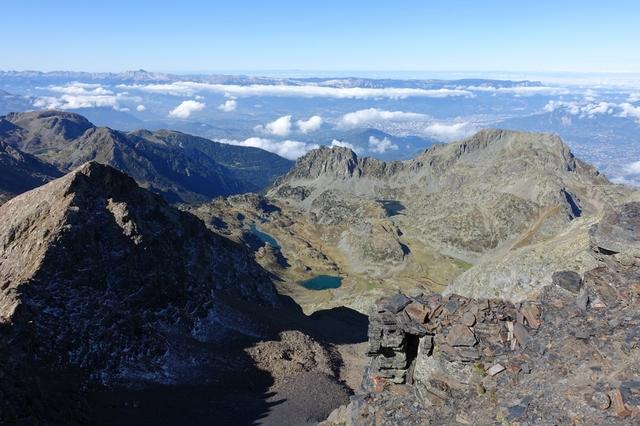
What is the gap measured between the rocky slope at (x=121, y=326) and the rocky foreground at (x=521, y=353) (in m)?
23.2

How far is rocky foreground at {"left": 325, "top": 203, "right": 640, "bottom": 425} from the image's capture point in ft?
76.4

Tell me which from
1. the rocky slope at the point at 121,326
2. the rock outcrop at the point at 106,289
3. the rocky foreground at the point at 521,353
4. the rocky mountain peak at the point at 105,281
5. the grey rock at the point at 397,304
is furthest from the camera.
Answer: the rocky mountain peak at the point at 105,281

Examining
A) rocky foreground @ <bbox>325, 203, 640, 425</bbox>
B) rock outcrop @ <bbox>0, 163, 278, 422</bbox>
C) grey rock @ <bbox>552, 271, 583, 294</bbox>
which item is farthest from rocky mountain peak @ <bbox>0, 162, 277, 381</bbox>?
grey rock @ <bbox>552, 271, 583, 294</bbox>

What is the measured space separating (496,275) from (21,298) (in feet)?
264

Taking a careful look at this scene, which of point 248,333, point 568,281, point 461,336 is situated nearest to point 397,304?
point 461,336

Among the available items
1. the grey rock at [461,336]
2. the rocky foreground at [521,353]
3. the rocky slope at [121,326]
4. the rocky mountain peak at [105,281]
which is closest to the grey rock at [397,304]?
the rocky foreground at [521,353]

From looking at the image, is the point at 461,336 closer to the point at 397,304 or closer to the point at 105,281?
the point at 397,304

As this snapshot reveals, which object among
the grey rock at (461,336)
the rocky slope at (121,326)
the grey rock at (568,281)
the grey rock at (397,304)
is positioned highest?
the grey rock at (568,281)

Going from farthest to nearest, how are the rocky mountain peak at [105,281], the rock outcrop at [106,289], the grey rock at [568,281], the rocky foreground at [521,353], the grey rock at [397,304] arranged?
the rocky mountain peak at [105,281] < the rock outcrop at [106,289] < the grey rock at [397,304] < the grey rock at [568,281] < the rocky foreground at [521,353]

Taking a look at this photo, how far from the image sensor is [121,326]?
56.0m

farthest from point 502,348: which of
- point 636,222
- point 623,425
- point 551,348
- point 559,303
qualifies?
point 636,222

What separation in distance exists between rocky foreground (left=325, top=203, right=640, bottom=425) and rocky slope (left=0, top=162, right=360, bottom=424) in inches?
911

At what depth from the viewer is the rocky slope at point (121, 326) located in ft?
148

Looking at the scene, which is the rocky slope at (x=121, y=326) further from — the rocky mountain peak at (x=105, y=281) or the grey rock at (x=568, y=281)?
the grey rock at (x=568, y=281)
